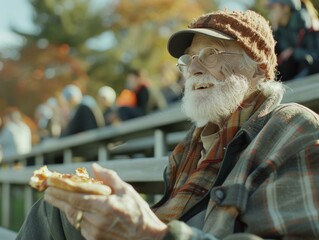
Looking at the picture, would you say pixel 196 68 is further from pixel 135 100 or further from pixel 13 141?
pixel 13 141

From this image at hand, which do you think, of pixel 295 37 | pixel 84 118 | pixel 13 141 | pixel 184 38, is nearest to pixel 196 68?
pixel 184 38

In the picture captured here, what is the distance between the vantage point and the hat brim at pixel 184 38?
9.01ft

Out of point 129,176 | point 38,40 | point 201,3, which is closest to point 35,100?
point 38,40

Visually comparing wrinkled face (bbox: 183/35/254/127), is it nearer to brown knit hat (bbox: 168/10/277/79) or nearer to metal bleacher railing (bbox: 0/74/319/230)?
brown knit hat (bbox: 168/10/277/79)

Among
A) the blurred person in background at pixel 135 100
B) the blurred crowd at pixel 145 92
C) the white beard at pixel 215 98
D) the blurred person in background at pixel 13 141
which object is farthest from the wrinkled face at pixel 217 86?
the blurred person in background at pixel 13 141

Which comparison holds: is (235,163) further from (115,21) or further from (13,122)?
(115,21)

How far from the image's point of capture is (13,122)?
12.0 m

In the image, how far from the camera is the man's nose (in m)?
2.88

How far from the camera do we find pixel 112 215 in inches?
74.7

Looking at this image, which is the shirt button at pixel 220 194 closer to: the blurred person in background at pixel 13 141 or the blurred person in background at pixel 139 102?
the blurred person in background at pixel 139 102

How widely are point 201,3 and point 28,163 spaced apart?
21.6 m

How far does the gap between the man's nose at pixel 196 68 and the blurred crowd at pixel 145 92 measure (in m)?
1.23

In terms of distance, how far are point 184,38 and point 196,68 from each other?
18 cm

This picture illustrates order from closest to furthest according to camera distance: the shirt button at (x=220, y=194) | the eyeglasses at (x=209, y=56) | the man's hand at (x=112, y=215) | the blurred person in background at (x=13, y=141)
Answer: the man's hand at (x=112, y=215) → the shirt button at (x=220, y=194) → the eyeglasses at (x=209, y=56) → the blurred person in background at (x=13, y=141)
